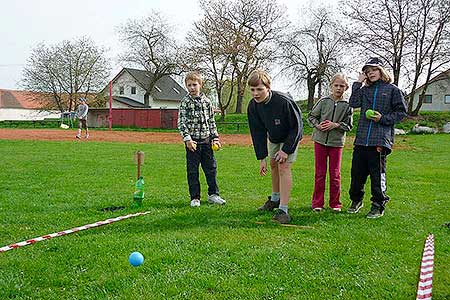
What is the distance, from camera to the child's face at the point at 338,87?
5633 mm

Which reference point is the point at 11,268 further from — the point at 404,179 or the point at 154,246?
the point at 404,179

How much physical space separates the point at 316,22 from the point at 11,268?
1575 inches

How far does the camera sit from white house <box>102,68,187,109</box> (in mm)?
61000

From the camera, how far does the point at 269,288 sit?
315cm

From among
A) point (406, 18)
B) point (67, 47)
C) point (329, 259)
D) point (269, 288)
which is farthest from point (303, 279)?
point (67, 47)

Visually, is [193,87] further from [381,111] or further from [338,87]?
[381,111]

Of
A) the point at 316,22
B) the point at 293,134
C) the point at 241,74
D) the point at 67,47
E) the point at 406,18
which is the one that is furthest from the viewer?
the point at 67,47

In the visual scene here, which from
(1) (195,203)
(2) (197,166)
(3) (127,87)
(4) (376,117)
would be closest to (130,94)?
(3) (127,87)

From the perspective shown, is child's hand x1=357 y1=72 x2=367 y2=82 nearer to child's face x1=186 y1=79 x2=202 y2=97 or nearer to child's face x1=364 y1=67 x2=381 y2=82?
child's face x1=364 y1=67 x2=381 y2=82

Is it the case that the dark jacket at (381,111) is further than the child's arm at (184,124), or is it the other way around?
the child's arm at (184,124)

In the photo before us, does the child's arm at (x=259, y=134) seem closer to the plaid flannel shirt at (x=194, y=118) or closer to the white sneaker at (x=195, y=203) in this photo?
the plaid flannel shirt at (x=194, y=118)

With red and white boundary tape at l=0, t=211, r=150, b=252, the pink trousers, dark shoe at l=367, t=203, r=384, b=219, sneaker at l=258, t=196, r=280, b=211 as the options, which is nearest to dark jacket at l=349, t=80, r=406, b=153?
the pink trousers

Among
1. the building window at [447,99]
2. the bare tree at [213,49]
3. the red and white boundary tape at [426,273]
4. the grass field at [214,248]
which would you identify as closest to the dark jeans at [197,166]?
the grass field at [214,248]

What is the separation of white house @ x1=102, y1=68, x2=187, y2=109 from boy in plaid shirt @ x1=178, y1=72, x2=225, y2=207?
54557 millimetres
